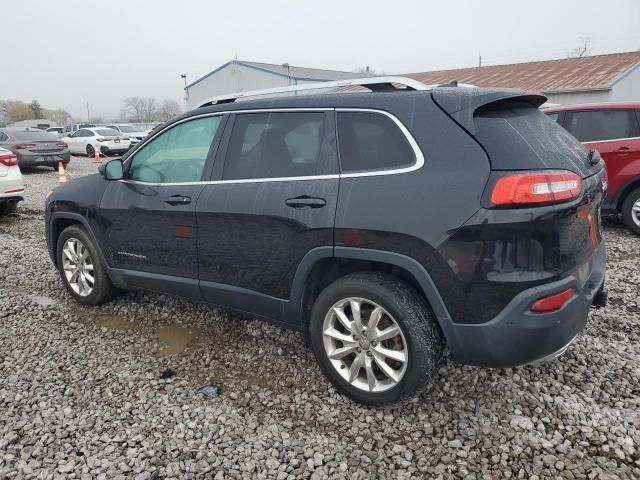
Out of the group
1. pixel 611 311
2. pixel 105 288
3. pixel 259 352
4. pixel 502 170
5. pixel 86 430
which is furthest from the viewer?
pixel 105 288

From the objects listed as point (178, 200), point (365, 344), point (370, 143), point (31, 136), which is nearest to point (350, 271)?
point (365, 344)

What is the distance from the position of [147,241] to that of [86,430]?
1477mm

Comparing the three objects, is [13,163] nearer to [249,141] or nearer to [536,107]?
[249,141]

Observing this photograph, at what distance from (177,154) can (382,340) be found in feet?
6.94

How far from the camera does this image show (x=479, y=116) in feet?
8.05

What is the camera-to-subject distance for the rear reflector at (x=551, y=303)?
7.44 feet

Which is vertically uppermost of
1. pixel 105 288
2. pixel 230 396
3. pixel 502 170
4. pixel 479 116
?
pixel 479 116

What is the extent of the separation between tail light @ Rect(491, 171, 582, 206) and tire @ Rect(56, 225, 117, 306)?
3346 mm

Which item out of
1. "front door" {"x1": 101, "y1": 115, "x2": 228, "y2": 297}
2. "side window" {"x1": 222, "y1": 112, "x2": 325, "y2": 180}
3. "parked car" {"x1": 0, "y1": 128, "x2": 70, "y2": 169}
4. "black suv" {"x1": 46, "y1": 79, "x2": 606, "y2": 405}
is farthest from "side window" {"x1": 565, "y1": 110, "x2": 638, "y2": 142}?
"parked car" {"x1": 0, "y1": 128, "x2": 70, "y2": 169}

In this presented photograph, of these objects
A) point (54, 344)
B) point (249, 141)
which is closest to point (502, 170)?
point (249, 141)

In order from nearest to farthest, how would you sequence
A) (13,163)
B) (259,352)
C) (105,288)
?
(259,352)
(105,288)
(13,163)

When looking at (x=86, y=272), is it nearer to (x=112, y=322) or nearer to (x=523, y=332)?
(x=112, y=322)

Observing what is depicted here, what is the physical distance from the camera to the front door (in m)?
3.44

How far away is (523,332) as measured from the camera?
7.52ft
